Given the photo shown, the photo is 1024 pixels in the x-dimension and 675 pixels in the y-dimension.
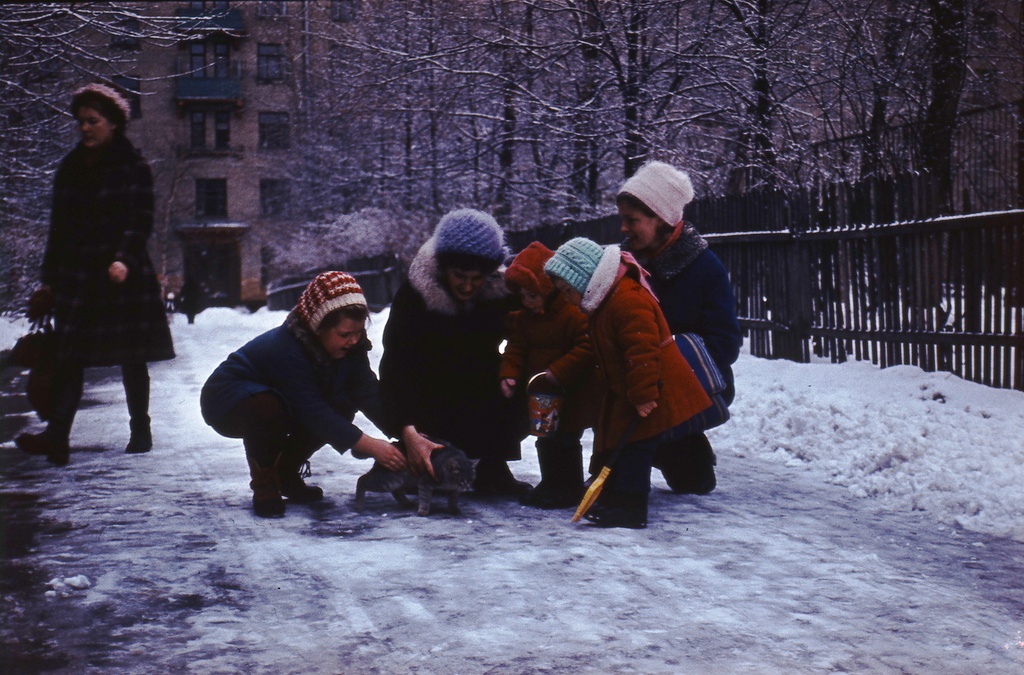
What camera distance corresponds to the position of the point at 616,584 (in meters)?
4.41

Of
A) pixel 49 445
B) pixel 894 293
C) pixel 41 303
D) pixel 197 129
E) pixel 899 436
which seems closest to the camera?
pixel 899 436

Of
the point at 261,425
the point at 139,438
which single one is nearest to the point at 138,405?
the point at 139,438

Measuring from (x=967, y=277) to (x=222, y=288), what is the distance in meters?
61.6

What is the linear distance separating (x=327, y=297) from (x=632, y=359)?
1.46 m

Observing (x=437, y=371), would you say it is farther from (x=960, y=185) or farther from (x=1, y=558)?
→ (x=960, y=185)

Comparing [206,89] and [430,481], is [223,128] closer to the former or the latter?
[206,89]

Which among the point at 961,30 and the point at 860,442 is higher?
the point at 961,30

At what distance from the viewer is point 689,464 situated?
6371 millimetres

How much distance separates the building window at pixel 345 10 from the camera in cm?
2269

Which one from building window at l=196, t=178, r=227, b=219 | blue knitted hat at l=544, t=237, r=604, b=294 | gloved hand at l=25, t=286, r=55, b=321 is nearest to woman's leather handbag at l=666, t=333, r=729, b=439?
blue knitted hat at l=544, t=237, r=604, b=294

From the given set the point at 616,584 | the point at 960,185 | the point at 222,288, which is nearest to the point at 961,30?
the point at 960,185

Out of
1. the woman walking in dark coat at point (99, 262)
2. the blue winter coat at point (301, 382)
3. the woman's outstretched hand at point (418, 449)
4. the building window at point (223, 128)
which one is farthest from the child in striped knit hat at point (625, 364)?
the building window at point (223, 128)

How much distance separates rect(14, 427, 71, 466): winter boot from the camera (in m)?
7.40

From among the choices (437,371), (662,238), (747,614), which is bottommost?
(747,614)
